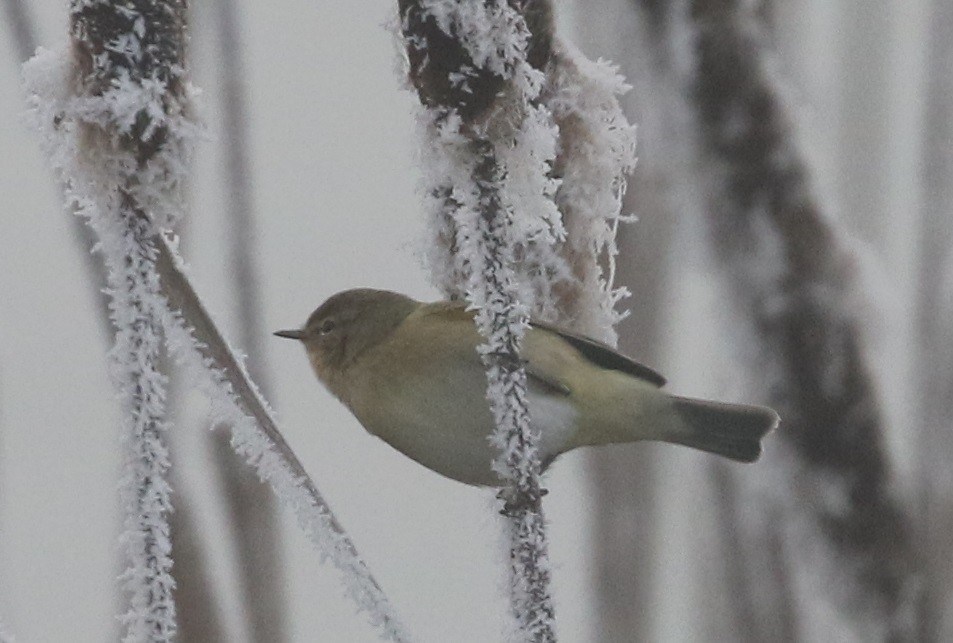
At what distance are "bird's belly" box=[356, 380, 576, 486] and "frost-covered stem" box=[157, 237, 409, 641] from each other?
2.85 feet

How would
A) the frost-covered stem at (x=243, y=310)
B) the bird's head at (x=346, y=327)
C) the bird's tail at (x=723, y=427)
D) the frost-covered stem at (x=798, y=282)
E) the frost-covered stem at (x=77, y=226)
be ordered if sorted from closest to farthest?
the frost-covered stem at (x=77, y=226)
the frost-covered stem at (x=243, y=310)
the frost-covered stem at (x=798, y=282)
the bird's tail at (x=723, y=427)
the bird's head at (x=346, y=327)

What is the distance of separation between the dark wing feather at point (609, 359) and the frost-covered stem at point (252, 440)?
0.75m

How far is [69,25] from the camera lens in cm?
86

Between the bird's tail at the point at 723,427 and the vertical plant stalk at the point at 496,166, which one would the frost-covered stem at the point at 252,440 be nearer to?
the vertical plant stalk at the point at 496,166

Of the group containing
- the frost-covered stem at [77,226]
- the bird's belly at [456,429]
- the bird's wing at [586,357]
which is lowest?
the bird's belly at [456,429]

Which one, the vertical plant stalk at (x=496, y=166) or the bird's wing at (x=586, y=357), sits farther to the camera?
the bird's wing at (x=586, y=357)

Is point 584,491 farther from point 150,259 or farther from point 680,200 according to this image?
point 150,259

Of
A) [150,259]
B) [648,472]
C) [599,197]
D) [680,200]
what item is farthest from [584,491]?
[150,259]

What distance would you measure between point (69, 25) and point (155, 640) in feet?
1.32

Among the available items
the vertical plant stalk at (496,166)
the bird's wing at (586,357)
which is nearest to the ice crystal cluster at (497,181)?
the vertical plant stalk at (496,166)

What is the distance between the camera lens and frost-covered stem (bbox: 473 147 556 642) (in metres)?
0.90

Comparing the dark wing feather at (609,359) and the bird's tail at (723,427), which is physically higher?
the dark wing feather at (609,359)

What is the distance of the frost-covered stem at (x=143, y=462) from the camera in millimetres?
822

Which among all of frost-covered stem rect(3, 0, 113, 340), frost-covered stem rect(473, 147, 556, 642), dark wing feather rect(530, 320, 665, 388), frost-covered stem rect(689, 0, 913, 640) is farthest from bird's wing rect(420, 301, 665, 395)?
frost-covered stem rect(473, 147, 556, 642)
